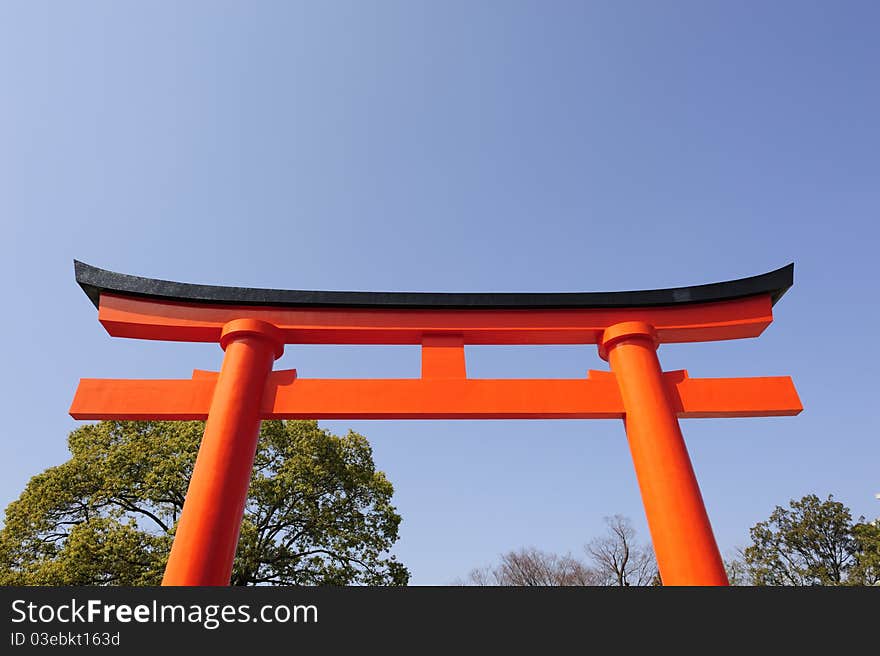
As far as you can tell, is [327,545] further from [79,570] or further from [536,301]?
[536,301]

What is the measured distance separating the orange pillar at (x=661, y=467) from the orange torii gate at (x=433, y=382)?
11 millimetres

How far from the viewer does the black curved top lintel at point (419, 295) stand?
524cm

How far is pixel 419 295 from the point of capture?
5523 mm

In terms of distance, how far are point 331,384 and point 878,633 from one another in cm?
402

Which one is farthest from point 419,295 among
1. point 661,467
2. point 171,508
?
point 171,508

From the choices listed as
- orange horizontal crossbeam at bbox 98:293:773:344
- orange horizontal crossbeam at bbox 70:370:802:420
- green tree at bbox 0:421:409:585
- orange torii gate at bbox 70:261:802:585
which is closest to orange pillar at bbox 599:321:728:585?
orange torii gate at bbox 70:261:802:585

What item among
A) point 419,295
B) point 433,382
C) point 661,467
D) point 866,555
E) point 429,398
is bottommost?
point 661,467

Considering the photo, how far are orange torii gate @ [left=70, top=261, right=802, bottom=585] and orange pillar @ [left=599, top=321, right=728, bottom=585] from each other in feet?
0.04

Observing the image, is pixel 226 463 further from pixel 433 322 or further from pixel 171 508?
pixel 171 508

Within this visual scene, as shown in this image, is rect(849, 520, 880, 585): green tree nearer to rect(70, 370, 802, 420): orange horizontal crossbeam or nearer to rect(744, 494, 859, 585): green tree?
rect(744, 494, 859, 585): green tree

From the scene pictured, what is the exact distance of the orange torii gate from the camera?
399 centimetres

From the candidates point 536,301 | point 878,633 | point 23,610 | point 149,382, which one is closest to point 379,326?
point 536,301

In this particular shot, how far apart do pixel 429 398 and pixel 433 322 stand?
1018 mm

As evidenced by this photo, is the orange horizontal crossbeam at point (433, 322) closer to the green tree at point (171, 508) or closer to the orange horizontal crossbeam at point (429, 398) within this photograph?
the orange horizontal crossbeam at point (429, 398)
